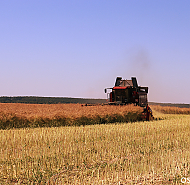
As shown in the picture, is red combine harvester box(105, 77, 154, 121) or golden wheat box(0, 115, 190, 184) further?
red combine harvester box(105, 77, 154, 121)

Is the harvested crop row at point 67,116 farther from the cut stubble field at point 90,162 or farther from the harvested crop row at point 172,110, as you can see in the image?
the harvested crop row at point 172,110

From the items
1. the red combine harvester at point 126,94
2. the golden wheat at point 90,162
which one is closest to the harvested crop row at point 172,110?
the red combine harvester at point 126,94

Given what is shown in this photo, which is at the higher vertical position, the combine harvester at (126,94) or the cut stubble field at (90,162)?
the combine harvester at (126,94)

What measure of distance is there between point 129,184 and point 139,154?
2.74 metres

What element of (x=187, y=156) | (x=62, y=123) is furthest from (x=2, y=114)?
(x=187, y=156)

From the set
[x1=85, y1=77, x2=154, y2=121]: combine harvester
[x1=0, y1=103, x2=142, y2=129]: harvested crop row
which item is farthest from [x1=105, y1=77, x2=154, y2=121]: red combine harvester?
[x1=0, y1=103, x2=142, y2=129]: harvested crop row

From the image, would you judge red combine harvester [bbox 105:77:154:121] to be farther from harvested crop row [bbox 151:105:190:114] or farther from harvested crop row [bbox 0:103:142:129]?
harvested crop row [bbox 151:105:190:114]

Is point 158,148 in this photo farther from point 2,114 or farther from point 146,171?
point 2,114

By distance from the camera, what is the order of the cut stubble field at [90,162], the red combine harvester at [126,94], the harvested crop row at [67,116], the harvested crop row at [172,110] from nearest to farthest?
1. the cut stubble field at [90,162]
2. the harvested crop row at [67,116]
3. the red combine harvester at [126,94]
4. the harvested crop row at [172,110]

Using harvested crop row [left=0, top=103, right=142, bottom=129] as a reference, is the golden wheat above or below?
below

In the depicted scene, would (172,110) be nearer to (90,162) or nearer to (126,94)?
(126,94)

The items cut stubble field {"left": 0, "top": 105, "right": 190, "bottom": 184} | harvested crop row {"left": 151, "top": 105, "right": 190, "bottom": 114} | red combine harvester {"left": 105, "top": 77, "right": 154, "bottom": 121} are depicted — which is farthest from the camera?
harvested crop row {"left": 151, "top": 105, "right": 190, "bottom": 114}

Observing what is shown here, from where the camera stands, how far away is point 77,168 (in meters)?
6.43

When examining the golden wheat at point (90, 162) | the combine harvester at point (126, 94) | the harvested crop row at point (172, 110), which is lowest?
the golden wheat at point (90, 162)
